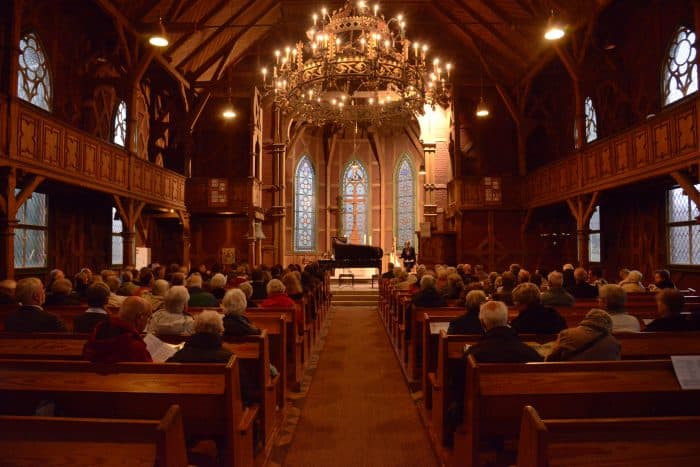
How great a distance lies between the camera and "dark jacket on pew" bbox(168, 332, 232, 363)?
9.70ft

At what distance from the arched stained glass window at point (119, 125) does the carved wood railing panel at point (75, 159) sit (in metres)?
1.53

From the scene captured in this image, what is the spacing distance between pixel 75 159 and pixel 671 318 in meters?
9.73

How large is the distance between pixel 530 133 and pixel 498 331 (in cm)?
1595

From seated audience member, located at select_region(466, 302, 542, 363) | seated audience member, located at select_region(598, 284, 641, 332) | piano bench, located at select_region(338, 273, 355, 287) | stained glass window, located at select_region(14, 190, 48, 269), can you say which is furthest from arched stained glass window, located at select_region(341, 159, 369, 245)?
seated audience member, located at select_region(466, 302, 542, 363)

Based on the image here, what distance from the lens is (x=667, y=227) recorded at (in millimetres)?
11406

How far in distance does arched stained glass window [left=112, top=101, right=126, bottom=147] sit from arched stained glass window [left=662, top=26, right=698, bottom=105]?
13.8m

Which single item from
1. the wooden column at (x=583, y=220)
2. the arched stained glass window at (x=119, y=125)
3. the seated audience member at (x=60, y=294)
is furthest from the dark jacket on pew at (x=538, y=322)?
the arched stained glass window at (x=119, y=125)

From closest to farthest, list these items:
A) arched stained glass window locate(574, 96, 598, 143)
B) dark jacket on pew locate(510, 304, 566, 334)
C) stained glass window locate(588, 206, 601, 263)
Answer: dark jacket on pew locate(510, 304, 566, 334), arched stained glass window locate(574, 96, 598, 143), stained glass window locate(588, 206, 601, 263)

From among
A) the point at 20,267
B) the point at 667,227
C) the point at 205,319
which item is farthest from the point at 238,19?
the point at 205,319

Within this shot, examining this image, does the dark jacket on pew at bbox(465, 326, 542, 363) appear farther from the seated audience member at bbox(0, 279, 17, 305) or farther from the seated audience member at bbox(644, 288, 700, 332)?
the seated audience member at bbox(0, 279, 17, 305)

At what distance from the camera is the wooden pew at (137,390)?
8.15 feet

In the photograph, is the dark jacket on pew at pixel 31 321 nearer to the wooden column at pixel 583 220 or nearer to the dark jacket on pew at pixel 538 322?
the dark jacket on pew at pixel 538 322

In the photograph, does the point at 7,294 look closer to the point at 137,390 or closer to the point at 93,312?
the point at 93,312

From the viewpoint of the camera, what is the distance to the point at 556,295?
5848 millimetres
